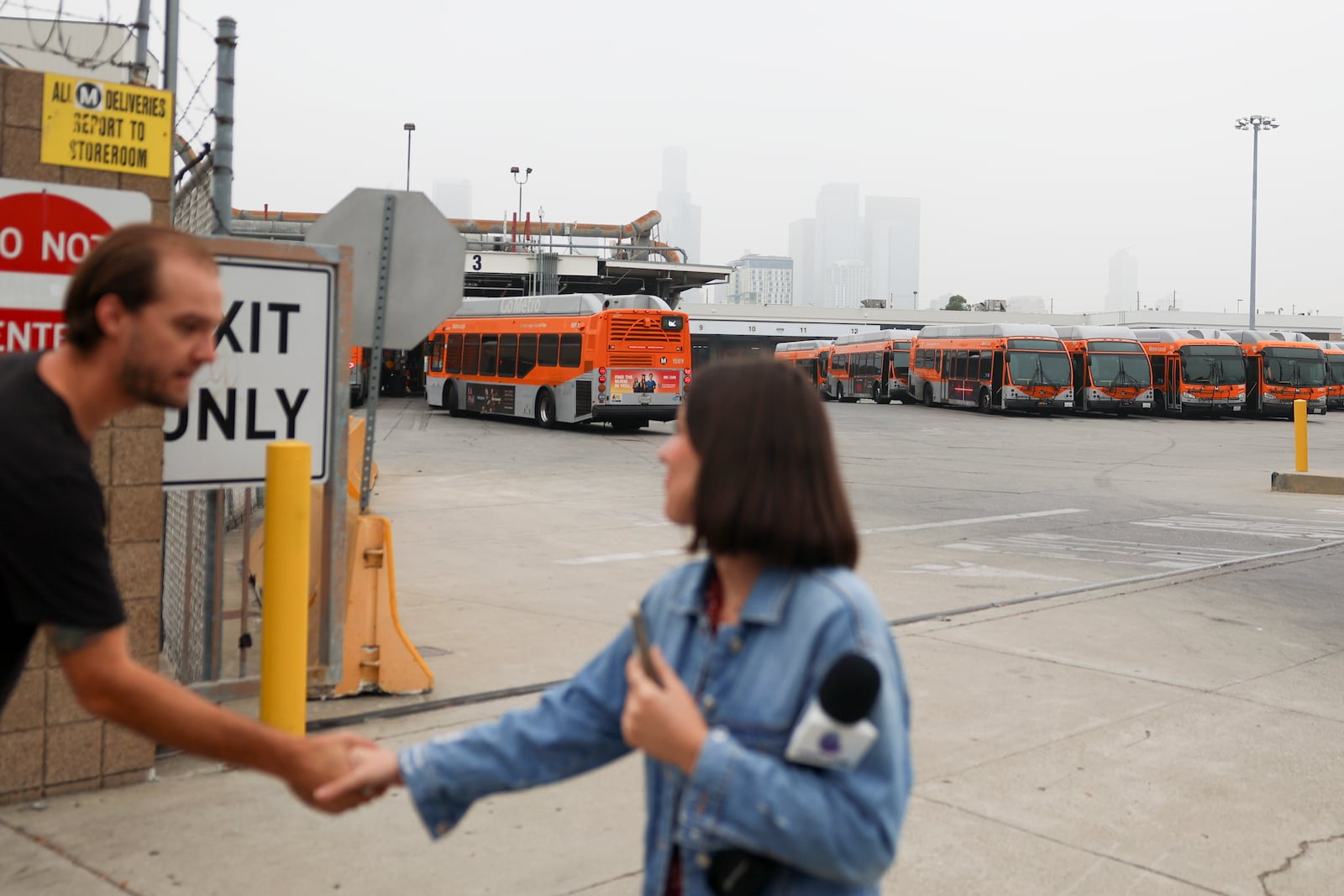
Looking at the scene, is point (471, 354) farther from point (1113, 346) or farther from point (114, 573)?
point (114, 573)

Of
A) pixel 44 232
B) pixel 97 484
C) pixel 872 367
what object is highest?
pixel 872 367

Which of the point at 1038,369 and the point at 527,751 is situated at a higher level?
the point at 1038,369

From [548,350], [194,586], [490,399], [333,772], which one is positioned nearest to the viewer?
[333,772]

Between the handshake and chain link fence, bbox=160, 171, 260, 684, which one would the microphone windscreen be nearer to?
the handshake

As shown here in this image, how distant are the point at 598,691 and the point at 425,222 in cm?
429

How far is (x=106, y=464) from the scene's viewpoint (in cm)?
468

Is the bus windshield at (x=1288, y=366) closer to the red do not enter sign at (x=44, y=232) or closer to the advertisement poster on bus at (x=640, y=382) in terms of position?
the advertisement poster on bus at (x=640, y=382)

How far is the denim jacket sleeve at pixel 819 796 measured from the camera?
171cm

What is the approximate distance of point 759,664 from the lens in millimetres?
1792

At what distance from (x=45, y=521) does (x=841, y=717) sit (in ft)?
3.95

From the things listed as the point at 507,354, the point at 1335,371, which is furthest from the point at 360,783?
the point at 1335,371

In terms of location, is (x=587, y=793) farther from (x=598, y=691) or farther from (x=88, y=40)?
(x=88, y=40)

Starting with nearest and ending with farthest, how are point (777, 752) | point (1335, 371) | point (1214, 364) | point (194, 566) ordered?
1. point (777, 752)
2. point (194, 566)
3. point (1214, 364)
4. point (1335, 371)

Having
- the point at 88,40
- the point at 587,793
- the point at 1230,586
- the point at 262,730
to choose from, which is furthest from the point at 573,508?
the point at 262,730
